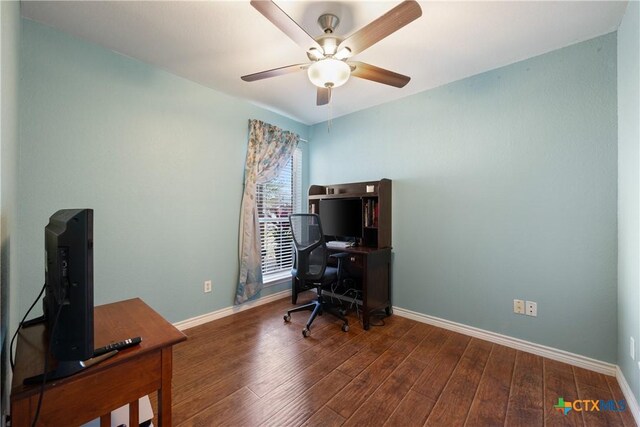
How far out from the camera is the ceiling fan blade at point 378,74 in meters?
1.79

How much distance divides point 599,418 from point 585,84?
2.17 metres

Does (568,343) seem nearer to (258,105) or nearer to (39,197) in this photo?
(258,105)

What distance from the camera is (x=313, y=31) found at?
184 centimetres

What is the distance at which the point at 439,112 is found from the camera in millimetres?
2600

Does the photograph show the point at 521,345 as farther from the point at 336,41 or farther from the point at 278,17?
the point at 278,17

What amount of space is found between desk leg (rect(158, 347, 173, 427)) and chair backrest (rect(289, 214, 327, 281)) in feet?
5.08

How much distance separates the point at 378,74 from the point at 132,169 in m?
2.12

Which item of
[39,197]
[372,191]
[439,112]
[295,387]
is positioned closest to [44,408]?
[295,387]

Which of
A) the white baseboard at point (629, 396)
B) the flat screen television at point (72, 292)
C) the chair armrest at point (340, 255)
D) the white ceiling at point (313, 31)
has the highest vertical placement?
the white ceiling at point (313, 31)

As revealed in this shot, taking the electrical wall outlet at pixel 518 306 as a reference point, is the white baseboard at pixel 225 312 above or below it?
below

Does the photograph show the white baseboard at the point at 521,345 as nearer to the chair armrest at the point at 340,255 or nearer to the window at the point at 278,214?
the chair armrest at the point at 340,255

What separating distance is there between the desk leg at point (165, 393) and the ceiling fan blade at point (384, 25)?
5.90 feet

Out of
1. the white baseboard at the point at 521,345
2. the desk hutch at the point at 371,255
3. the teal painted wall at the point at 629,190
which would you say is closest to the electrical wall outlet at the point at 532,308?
the white baseboard at the point at 521,345

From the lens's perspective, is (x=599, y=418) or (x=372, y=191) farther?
(x=372, y=191)
